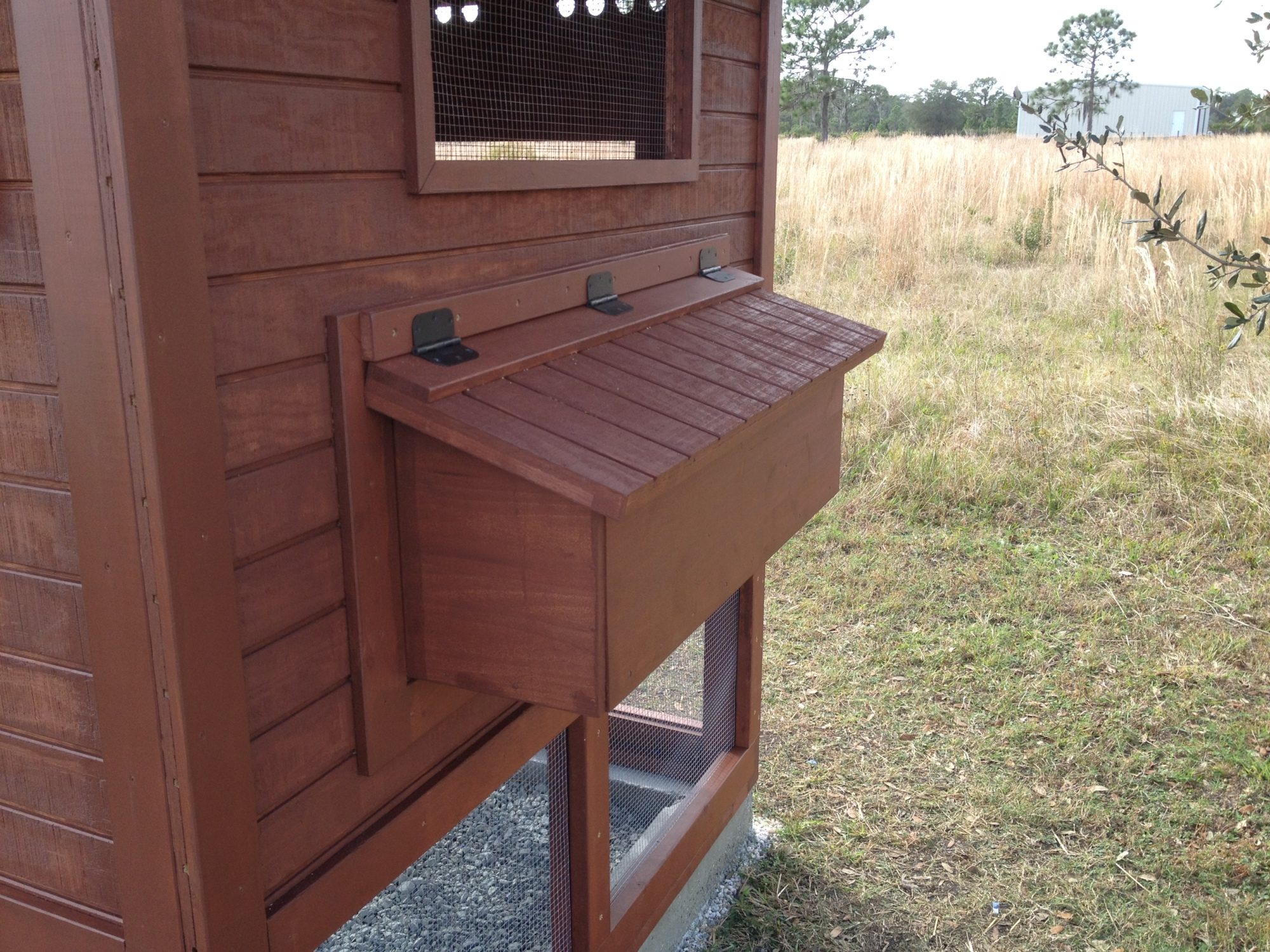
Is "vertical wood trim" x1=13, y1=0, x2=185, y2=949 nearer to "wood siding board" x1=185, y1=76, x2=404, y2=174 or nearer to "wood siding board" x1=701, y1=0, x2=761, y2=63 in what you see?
"wood siding board" x1=185, y1=76, x2=404, y2=174

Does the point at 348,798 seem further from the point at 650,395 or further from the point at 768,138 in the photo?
the point at 768,138

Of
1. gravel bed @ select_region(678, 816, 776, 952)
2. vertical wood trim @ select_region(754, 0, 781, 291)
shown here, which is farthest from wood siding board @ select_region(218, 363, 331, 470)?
gravel bed @ select_region(678, 816, 776, 952)

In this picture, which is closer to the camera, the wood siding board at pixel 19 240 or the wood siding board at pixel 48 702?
the wood siding board at pixel 19 240

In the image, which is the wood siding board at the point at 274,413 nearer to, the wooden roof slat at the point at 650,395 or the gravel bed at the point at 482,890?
the wooden roof slat at the point at 650,395

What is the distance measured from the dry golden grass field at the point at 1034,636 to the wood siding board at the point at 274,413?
195 centimetres

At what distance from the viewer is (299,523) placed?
1.27m

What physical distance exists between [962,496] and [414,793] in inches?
154

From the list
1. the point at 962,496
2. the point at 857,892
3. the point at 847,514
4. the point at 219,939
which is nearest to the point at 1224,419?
the point at 962,496

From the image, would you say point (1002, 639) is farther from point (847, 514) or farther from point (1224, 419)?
point (1224, 419)

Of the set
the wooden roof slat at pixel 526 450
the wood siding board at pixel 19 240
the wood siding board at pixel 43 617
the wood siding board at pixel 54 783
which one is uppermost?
the wood siding board at pixel 19 240

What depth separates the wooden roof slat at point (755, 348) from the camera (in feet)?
5.88

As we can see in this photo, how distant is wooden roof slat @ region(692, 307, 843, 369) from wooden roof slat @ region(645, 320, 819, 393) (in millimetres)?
93

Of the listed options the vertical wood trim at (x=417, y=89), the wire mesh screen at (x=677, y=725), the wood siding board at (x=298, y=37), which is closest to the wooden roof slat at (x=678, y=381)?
the vertical wood trim at (x=417, y=89)

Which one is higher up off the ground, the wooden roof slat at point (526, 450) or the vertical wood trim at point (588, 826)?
the wooden roof slat at point (526, 450)
